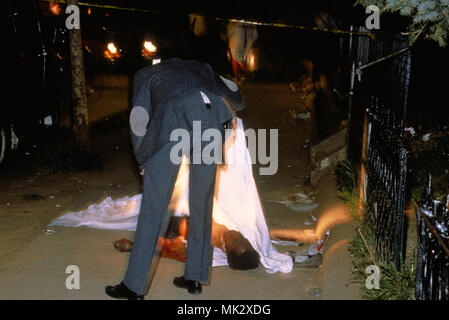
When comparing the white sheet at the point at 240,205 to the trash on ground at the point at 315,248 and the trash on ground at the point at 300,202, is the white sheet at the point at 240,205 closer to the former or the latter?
the trash on ground at the point at 315,248

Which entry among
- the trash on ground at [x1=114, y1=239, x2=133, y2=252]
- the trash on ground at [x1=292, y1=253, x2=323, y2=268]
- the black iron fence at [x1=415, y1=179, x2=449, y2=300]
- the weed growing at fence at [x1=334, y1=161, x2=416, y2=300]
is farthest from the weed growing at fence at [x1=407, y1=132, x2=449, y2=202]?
the trash on ground at [x1=114, y1=239, x2=133, y2=252]

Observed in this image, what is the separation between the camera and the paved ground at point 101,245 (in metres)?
4.43

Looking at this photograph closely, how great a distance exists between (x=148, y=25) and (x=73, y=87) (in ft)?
29.4

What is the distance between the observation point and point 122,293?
13.7ft

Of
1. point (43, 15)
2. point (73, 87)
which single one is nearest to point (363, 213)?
point (73, 87)

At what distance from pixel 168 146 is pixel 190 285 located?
1.16m

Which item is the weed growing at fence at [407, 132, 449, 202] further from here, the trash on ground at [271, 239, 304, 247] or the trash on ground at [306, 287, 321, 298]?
the trash on ground at [306, 287, 321, 298]

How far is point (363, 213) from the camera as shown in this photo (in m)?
5.35

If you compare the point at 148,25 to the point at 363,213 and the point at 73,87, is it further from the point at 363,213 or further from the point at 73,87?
the point at 363,213

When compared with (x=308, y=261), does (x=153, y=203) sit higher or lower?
higher

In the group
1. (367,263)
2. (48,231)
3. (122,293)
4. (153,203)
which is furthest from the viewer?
(48,231)

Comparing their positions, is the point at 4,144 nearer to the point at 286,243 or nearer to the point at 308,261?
the point at 286,243

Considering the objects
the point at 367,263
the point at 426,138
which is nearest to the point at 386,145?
the point at 367,263

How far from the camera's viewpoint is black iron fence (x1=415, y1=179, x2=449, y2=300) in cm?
306
